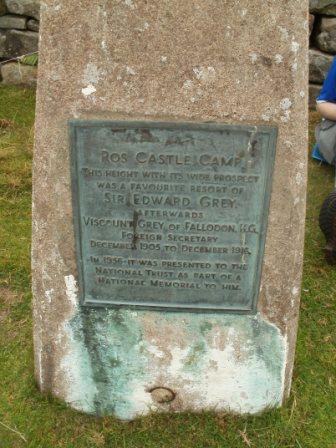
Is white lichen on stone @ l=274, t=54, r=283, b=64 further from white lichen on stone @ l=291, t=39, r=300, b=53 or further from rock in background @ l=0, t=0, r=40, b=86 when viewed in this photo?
rock in background @ l=0, t=0, r=40, b=86

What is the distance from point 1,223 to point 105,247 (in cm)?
202

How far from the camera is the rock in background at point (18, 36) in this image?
577 cm

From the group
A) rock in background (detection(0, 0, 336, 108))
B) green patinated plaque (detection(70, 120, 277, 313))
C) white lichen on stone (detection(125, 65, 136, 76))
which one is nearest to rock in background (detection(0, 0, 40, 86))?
rock in background (detection(0, 0, 336, 108))

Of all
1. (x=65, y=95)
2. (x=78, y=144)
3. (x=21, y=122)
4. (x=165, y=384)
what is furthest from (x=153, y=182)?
(x=21, y=122)

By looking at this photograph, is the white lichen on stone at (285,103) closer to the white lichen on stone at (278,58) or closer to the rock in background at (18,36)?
the white lichen on stone at (278,58)

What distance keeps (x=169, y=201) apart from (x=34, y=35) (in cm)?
468

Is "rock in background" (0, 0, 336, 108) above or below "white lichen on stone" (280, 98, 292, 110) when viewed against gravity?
above

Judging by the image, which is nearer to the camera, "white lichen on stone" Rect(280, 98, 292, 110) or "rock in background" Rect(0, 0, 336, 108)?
"white lichen on stone" Rect(280, 98, 292, 110)

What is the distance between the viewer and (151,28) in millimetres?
1623

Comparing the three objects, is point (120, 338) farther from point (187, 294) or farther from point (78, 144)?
point (78, 144)

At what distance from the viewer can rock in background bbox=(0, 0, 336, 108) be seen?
5203 mm

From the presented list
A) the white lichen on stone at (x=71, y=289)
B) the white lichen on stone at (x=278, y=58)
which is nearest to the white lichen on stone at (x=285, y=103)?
the white lichen on stone at (x=278, y=58)

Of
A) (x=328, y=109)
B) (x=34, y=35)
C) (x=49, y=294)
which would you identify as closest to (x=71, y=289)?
(x=49, y=294)

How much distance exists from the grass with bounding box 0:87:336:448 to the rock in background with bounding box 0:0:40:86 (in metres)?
3.29
